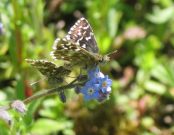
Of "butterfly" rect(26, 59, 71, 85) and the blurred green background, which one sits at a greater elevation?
the blurred green background

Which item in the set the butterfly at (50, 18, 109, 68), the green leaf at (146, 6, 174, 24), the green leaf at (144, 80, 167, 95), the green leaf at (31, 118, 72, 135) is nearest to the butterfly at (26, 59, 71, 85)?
the butterfly at (50, 18, 109, 68)

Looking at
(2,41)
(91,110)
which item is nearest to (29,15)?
(2,41)

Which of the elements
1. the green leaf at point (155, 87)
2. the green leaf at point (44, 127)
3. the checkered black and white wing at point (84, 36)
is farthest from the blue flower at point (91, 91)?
the green leaf at point (155, 87)

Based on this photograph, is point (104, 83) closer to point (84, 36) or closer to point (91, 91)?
point (91, 91)

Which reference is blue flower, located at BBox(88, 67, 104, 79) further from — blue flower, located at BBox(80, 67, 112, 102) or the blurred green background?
the blurred green background

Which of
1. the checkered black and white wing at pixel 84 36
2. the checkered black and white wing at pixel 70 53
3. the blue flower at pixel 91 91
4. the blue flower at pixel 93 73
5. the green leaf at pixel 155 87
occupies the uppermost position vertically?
the green leaf at pixel 155 87

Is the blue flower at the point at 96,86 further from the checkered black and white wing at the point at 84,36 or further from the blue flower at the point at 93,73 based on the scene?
the checkered black and white wing at the point at 84,36
